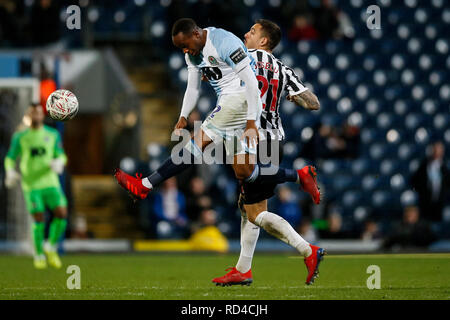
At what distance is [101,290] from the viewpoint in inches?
262

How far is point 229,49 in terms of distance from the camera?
6.47m

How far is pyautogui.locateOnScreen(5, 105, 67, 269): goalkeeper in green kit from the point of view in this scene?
10484mm

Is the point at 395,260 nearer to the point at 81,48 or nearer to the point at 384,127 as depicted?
the point at 384,127

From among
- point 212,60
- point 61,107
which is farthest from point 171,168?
point 61,107

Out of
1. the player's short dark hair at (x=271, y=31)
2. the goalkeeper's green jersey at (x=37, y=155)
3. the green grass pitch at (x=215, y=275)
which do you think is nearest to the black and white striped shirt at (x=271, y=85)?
the player's short dark hair at (x=271, y=31)

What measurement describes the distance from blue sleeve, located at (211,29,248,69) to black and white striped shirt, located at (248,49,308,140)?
0.42 meters

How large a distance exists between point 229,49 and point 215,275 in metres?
2.80

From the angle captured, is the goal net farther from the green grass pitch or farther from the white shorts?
the white shorts

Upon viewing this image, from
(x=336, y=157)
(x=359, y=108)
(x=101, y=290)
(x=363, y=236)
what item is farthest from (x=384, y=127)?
(x=101, y=290)

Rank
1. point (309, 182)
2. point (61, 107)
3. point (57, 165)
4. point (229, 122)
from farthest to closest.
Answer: point (57, 165) → point (61, 107) → point (309, 182) → point (229, 122)

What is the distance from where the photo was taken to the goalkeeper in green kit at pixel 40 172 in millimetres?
10484

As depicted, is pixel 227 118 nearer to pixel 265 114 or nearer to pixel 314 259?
pixel 265 114

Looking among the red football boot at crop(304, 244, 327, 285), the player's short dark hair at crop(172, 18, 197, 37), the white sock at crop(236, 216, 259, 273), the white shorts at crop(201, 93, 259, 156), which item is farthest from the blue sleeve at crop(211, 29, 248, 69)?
the red football boot at crop(304, 244, 327, 285)
